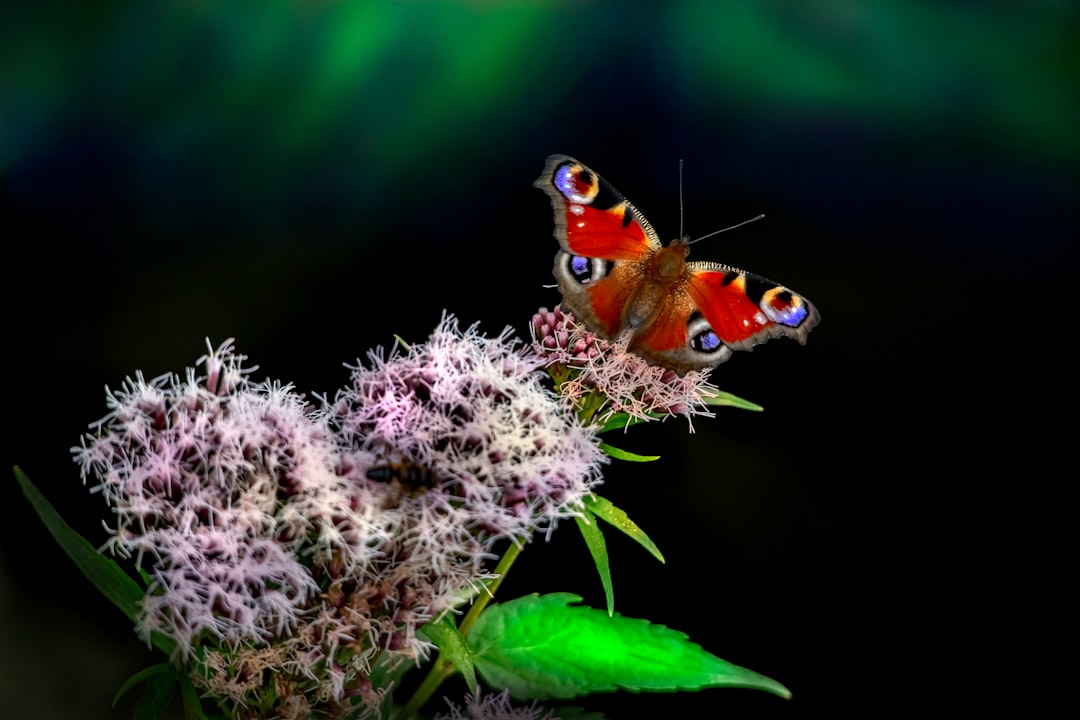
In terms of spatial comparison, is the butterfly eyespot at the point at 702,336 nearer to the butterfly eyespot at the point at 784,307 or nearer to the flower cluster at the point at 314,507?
the butterfly eyespot at the point at 784,307

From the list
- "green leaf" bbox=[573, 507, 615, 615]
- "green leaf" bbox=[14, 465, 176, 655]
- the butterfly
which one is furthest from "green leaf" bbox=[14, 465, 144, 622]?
the butterfly

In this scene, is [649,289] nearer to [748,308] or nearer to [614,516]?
[748,308]

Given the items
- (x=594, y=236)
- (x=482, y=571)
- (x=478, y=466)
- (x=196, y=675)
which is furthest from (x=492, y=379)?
(x=196, y=675)

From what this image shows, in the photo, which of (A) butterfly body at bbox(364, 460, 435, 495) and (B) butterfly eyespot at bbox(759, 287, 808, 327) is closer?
(A) butterfly body at bbox(364, 460, 435, 495)

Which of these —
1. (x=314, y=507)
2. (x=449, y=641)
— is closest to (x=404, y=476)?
(x=314, y=507)

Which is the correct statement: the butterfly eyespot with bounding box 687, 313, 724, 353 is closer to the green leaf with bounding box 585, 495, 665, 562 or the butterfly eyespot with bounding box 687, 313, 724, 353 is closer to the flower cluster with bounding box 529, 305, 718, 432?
the flower cluster with bounding box 529, 305, 718, 432

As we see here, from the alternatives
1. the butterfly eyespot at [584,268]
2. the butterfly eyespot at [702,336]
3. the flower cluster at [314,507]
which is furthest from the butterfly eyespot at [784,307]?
the flower cluster at [314,507]
